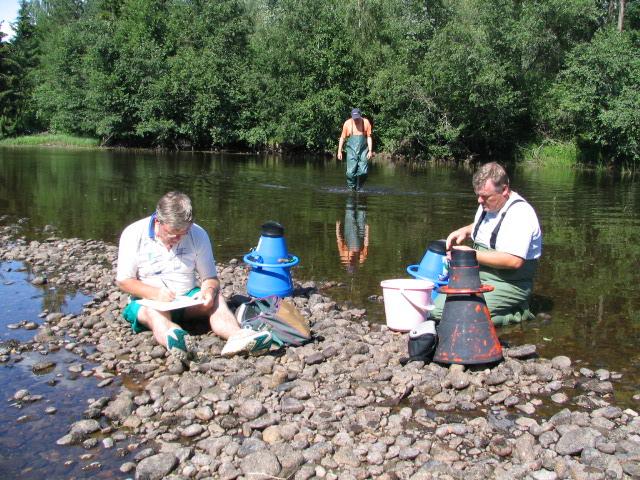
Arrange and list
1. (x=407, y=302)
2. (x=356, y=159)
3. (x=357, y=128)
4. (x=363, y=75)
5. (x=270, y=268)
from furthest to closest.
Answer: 1. (x=363, y=75)
2. (x=356, y=159)
3. (x=357, y=128)
4. (x=270, y=268)
5. (x=407, y=302)

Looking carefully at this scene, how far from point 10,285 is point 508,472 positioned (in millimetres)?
6474

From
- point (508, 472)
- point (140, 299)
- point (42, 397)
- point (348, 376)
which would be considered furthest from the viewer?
point (140, 299)

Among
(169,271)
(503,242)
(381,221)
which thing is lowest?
(381,221)

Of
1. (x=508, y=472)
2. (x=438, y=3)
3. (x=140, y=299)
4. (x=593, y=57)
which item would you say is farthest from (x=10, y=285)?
(x=438, y=3)

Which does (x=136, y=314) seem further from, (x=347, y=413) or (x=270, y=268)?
(x=347, y=413)

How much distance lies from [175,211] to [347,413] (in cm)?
224

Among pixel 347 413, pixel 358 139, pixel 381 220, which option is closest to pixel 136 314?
pixel 347 413

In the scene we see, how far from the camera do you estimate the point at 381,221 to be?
1320cm

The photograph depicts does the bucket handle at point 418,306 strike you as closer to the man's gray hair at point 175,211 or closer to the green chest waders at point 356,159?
the man's gray hair at point 175,211

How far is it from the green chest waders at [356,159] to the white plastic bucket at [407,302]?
10.5 metres

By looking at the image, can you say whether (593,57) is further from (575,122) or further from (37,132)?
(37,132)

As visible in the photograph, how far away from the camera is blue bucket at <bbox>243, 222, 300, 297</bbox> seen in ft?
23.8

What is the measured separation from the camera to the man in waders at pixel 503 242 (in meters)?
6.15

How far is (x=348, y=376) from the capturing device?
Answer: 17.2 feet
